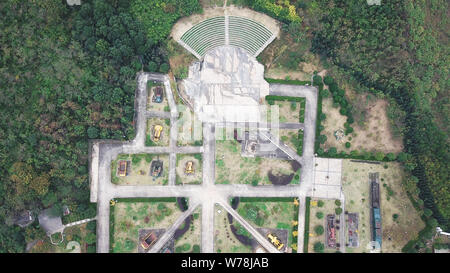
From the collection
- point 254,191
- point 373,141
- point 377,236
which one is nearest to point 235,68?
point 254,191

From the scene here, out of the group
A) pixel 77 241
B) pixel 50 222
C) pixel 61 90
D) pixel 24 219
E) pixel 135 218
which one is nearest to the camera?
pixel 24 219

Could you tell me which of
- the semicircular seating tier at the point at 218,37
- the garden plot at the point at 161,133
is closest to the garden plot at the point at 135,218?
the garden plot at the point at 161,133

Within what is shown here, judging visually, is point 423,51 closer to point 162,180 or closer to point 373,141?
point 373,141

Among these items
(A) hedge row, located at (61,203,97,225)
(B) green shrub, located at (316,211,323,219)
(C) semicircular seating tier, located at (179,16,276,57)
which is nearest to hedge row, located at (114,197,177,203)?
(A) hedge row, located at (61,203,97,225)

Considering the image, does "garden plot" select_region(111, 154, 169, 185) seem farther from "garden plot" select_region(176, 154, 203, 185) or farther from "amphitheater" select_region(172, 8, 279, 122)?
"amphitheater" select_region(172, 8, 279, 122)

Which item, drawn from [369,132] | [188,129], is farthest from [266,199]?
[369,132]

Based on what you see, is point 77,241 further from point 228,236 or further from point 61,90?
point 228,236
